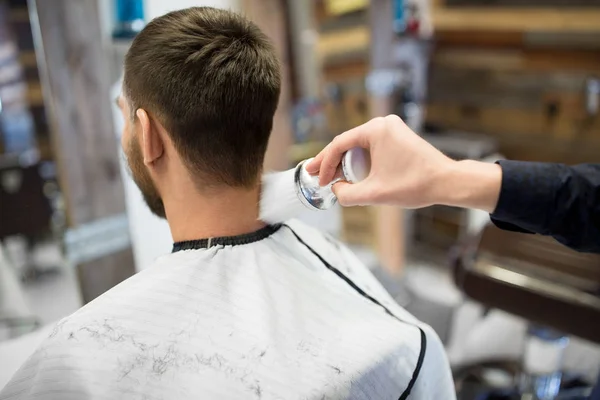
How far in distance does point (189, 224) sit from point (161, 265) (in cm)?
10

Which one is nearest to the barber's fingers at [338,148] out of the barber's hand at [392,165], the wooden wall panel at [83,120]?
the barber's hand at [392,165]

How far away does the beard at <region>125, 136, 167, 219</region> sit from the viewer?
101 centimetres

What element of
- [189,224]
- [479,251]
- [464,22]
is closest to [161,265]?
[189,224]

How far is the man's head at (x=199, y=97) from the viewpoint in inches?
35.4

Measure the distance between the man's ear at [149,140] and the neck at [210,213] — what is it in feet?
0.31

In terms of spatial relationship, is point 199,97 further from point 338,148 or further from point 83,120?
point 83,120

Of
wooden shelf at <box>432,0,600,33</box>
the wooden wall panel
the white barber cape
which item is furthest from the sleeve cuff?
wooden shelf at <box>432,0,600,33</box>

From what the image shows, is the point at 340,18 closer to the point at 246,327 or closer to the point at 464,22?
the point at 464,22

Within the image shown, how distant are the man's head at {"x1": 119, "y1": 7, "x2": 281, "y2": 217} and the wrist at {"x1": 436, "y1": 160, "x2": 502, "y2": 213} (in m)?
0.40

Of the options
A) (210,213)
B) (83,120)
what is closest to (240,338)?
(210,213)

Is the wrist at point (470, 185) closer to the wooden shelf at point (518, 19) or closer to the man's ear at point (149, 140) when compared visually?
the man's ear at point (149, 140)

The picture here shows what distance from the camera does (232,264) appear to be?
0.99 m

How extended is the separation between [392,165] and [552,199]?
10.4 inches

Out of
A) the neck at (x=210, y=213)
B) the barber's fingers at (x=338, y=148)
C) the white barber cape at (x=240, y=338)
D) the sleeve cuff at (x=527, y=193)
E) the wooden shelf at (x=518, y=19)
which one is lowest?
the white barber cape at (x=240, y=338)
